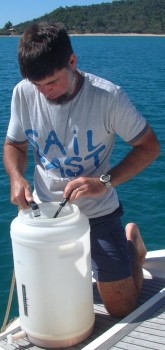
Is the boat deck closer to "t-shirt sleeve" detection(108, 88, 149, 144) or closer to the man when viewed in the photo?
the man

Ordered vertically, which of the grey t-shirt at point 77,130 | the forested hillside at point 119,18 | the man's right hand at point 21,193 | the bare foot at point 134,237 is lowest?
the bare foot at point 134,237

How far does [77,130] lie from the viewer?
121 inches

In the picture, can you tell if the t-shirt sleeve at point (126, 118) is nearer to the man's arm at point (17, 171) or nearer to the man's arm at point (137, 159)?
the man's arm at point (137, 159)

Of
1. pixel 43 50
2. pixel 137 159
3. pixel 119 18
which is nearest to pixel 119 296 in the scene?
pixel 137 159

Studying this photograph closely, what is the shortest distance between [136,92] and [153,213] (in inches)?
602

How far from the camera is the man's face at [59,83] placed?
2.80 meters

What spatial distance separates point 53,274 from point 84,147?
763 mm

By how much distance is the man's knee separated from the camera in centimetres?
322

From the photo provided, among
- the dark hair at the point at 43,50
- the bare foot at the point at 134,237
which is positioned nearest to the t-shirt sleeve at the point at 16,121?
the dark hair at the point at 43,50

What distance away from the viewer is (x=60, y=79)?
284 cm

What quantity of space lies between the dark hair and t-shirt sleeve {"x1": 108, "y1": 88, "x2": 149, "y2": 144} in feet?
1.29

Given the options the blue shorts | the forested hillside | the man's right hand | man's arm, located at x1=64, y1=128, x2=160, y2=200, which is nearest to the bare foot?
the blue shorts

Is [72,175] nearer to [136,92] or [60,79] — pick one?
[60,79]

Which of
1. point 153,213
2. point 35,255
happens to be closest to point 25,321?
point 35,255
